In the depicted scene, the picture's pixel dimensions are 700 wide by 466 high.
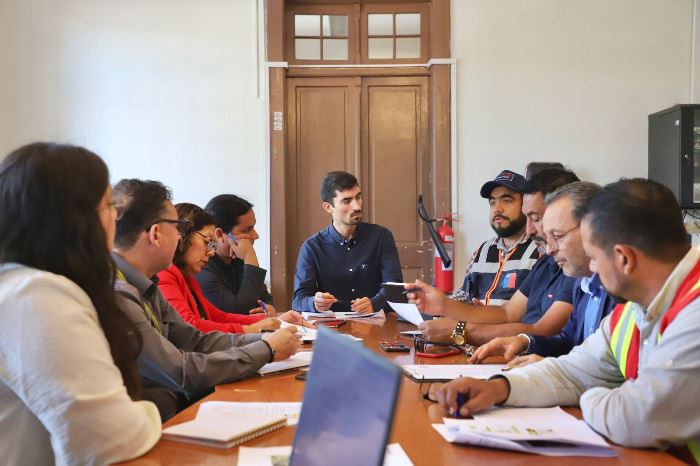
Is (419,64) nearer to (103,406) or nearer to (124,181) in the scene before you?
(124,181)

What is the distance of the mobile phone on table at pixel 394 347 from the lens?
93.4 inches

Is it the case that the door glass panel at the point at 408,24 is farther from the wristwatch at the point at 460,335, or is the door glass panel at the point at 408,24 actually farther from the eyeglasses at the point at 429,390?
the eyeglasses at the point at 429,390

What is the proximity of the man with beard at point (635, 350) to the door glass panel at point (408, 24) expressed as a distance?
407 cm

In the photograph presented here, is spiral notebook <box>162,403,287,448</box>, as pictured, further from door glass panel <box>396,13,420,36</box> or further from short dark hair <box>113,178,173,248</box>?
door glass panel <box>396,13,420,36</box>

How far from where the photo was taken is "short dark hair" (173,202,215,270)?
2816 millimetres

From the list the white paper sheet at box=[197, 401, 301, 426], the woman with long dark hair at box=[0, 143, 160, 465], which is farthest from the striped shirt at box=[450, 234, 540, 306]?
the woman with long dark hair at box=[0, 143, 160, 465]

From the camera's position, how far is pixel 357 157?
5348mm

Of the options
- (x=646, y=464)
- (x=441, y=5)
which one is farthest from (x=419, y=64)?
(x=646, y=464)

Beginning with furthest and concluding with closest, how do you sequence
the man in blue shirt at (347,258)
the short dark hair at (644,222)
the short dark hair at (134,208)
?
the man in blue shirt at (347,258), the short dark hair at (134,208), the short dark hair at (644,222)

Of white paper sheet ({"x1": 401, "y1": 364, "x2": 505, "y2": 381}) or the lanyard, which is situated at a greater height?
the lanyard

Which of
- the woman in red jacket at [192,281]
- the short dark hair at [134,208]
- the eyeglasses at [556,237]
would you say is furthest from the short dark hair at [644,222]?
the woman in red jacket at [192,281]

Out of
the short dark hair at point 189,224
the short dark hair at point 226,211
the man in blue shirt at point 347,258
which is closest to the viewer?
the short dark hair at point 189,224

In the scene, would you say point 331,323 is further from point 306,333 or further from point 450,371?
point 450,371

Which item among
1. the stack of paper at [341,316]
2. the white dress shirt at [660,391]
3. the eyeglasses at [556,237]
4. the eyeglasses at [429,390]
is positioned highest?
the eyeglasses at [556,237]
